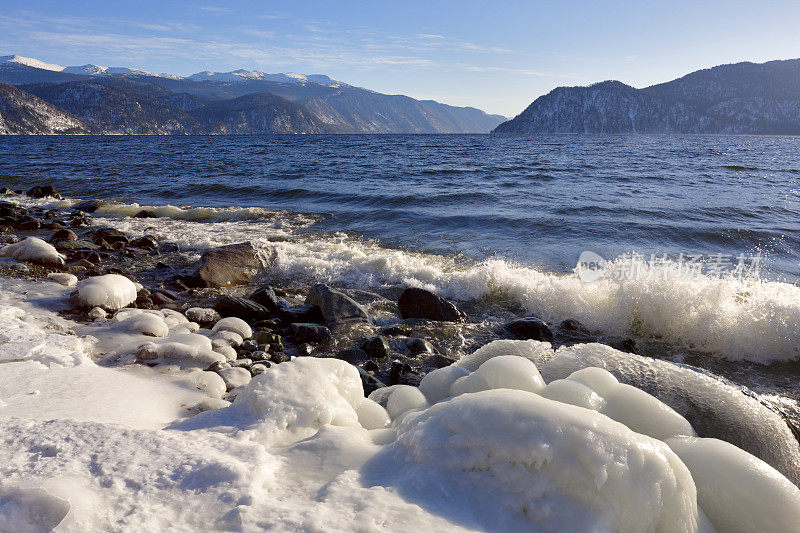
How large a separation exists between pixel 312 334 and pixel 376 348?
0.86m

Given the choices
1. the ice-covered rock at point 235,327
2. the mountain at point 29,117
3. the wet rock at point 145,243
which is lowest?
the ice-covered rock at point 235,327

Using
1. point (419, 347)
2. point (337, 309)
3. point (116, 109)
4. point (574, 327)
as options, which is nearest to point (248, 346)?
point (337, 309)

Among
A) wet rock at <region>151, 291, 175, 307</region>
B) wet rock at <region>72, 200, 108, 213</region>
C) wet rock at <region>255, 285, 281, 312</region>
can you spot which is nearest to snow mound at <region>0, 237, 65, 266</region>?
wet rock at <region>151, 291, 175, 307</region>

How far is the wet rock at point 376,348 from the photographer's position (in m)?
4.99

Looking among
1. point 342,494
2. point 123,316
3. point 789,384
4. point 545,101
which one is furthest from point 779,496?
point 545,101

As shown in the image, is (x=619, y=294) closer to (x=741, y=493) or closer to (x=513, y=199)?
(x=741, y=493)

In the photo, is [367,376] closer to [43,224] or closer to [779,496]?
[779,496]

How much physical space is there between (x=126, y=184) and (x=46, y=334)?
19.8 meters

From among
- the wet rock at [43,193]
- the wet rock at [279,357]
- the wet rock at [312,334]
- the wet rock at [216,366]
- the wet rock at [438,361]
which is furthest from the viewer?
the wet rock at [43,193]

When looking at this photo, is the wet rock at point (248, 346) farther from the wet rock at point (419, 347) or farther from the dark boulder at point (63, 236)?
the dark boulder at point (63, 236)

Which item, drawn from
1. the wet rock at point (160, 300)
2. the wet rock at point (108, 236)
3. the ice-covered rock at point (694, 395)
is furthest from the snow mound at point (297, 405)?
the wet rock at point (108, 236)

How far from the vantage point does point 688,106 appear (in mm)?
140625

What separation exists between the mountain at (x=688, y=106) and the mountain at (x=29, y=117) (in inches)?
5256

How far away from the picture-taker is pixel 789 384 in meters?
4.69
